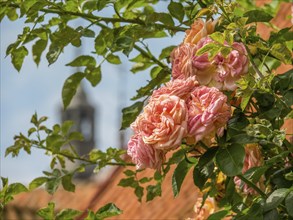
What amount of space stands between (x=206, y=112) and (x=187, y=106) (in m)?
0.04

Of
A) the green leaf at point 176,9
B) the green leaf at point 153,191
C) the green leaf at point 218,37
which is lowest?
the green leaf at point 153,191

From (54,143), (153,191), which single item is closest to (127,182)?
(153,191)

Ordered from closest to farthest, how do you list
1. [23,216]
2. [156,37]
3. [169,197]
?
[156,37] < [169,197] < [23,216]

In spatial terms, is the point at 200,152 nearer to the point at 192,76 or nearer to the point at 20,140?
the point at 192,76

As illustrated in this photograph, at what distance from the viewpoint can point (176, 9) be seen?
6.41 feet

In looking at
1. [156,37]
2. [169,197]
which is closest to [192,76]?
[156,37]

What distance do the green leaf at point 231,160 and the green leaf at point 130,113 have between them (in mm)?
396

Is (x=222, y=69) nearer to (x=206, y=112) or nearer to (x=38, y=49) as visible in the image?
(x=206, y=112)

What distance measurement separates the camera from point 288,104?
1.78 metres

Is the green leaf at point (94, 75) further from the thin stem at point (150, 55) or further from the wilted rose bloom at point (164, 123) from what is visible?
the wilted rose bloom at point (164, 123)

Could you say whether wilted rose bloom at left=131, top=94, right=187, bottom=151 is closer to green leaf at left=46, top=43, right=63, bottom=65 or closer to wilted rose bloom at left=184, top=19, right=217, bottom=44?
wilted rose bloom at left=184, top=19, right=217, bottom=44

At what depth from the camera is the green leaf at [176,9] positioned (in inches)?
76.8

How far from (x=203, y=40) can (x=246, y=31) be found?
80mm

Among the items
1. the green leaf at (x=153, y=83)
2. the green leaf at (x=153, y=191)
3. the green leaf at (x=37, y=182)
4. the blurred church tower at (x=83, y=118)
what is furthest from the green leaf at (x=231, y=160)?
the blurred church tower at (x=83, y=118)
